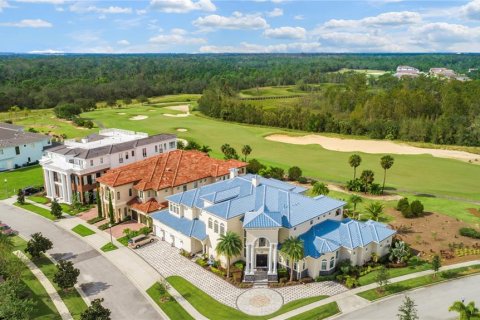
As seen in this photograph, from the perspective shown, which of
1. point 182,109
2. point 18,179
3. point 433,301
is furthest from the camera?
point 182,109

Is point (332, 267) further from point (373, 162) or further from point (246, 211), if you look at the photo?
point (373, 162)

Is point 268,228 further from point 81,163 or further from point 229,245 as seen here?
point 81,163

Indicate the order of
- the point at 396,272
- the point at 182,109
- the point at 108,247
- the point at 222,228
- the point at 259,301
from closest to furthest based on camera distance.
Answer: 1. the point at 259,301
2. the point at 396,272
3. the point at 222,228
4. the point at 108,247
5. the point at 182,109

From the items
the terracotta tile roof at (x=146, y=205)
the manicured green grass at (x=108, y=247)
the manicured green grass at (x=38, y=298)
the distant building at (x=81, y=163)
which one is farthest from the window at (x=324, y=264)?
the distant building at (x=81, y=163)

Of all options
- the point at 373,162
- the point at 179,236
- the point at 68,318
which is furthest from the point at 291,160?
the point at 68,318

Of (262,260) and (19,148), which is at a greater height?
(19,148)

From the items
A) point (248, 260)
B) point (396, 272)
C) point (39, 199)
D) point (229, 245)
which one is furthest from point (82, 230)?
point (396, 272)

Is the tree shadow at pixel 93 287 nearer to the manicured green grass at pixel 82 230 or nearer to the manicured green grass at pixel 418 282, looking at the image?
the manicured green grass at pixel 82 230
